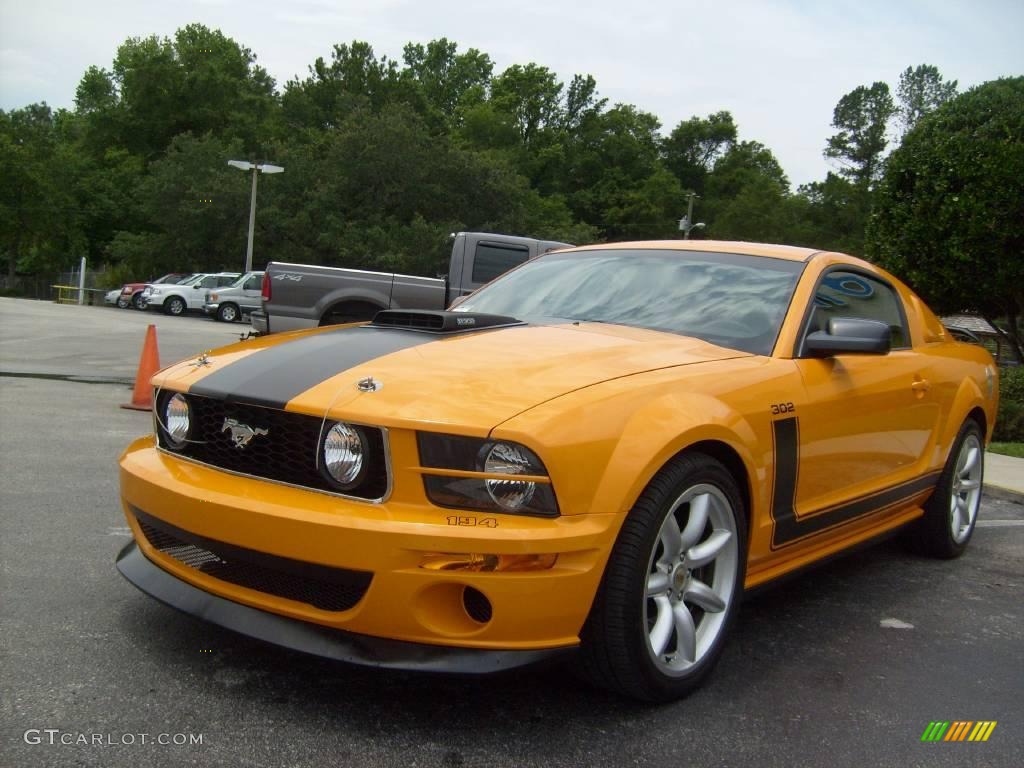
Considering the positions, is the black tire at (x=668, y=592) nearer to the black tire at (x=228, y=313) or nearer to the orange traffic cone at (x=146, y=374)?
Result: the orange traffic cone at (x=146, y=374)

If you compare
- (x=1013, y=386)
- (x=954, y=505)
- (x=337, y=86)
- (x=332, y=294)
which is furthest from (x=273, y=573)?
(x=337, y=86)

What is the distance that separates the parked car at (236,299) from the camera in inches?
1249

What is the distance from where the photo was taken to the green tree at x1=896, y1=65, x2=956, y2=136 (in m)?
67.3

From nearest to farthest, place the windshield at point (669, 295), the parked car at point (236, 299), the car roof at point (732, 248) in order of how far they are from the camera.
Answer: the windshield at point (669, 295), the car roof at point (732, 248), the parked car at point (236, 299)

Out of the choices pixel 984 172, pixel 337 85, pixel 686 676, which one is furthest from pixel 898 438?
pixel 337 85

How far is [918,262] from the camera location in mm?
12789

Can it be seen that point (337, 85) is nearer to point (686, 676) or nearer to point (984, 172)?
point (984, 172)

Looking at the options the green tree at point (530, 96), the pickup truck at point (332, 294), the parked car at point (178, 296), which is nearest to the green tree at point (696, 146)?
the green tree at point (530, 96)

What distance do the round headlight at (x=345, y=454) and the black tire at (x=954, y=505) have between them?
3349 mm

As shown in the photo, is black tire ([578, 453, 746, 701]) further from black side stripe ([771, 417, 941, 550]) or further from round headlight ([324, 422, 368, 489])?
round headlight ([324, 422, 368, 489])

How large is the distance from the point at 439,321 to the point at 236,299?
98.0ft

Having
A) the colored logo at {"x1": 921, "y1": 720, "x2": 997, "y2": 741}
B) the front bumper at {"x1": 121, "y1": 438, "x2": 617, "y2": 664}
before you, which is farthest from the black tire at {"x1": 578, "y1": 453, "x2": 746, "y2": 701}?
the colored logo at {"x1": 921, "y1": 720, "x2": 997, "y2": 741}

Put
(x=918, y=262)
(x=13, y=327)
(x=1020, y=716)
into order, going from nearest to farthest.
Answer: (x=1020, y=716) < (x=918, y=262) < (x=13, y=327)

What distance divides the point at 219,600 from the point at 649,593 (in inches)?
49.7
